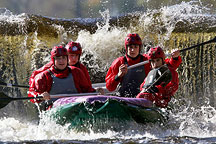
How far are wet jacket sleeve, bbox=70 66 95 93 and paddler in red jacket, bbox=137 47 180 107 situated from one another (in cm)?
99

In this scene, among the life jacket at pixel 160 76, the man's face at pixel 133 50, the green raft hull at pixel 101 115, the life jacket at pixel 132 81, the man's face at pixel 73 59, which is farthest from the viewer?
the man's face at pixel 73 59

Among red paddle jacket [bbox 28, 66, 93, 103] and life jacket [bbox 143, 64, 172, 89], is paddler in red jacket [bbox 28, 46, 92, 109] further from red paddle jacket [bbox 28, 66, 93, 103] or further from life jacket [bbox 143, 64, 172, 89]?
life jacket [bbox 143, 64, 172, 89]

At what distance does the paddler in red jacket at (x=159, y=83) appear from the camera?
23.3 feet

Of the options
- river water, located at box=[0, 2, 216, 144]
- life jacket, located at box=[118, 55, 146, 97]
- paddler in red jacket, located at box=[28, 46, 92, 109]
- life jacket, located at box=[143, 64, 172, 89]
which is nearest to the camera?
life jacket, located at box=[143, 64, 172, 89]

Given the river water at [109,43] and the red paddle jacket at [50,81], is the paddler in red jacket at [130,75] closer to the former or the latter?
the red paddle jacket at [50,81]

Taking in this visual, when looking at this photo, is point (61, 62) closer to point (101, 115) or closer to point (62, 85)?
point (62, 85)

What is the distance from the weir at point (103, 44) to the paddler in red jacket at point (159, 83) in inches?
127

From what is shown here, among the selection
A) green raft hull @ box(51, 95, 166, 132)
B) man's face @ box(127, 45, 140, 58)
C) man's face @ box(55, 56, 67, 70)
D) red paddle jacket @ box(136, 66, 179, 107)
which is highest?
man's face @ box(127, 45, 140, 58)

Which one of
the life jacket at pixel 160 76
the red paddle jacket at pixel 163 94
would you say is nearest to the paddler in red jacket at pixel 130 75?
the red paddle jacket at pixel 163 94

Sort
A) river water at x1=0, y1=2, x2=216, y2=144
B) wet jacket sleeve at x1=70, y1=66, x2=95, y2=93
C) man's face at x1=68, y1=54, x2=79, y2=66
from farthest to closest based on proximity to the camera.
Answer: river water at x1=0, y1=2, x2=216, y2=144 < man's face at x1=68, y1=54, x2=79, y2=66 < wet jacket sleeve at x1=70, y1=66, x2=95, y2=93

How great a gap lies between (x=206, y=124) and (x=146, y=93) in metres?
1.40

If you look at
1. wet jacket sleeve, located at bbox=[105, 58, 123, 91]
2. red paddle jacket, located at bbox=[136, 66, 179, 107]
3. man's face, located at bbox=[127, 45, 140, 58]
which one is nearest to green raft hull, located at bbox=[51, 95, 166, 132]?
red paddle jacket, located at bbox=[136, 66, 179, 107]

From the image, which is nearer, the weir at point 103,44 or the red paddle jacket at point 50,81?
the red paddle jacket at point 50,81

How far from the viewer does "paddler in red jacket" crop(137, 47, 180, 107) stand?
7106 millimetres
